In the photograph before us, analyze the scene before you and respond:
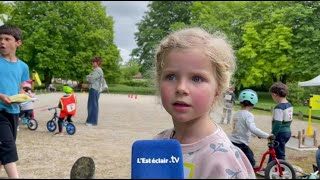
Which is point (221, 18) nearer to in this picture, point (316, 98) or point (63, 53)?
point (63, 53)

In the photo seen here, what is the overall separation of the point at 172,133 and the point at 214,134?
0.91 feet

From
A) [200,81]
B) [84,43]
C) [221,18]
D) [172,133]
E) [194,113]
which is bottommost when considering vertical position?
[172,133]

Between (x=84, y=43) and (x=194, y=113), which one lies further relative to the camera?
(x=84, y=43)

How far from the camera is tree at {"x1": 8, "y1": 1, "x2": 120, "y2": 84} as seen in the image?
45.2 metres

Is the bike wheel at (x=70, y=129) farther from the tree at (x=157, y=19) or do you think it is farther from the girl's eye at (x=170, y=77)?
the tree at (x=157, y=19)

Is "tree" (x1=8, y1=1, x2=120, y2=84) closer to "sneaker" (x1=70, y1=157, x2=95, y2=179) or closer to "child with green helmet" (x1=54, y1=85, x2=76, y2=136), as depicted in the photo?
"child with green helmet" (x1=54, y1=85, x2=76, y2=136)

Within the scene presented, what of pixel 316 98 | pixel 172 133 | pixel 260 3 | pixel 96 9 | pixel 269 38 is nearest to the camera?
pixel 172 133

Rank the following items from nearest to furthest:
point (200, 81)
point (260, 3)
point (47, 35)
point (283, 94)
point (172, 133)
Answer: point (200, 81) < point (172, 133) < point (283, 94) < point (260, 3) < point (47, 35)

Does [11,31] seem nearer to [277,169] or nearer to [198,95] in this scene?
[198,95]

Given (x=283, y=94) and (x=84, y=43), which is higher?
(x=84, y=43)

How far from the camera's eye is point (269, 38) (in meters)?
33.4

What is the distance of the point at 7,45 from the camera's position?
468cm

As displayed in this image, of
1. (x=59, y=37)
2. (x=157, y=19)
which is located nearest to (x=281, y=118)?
(x=59, y=37)

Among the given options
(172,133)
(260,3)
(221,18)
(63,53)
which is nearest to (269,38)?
(260,3)
